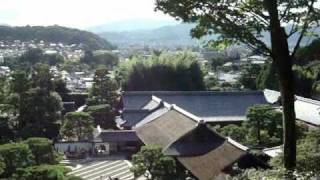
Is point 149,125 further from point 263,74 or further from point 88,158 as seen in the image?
point 263,74

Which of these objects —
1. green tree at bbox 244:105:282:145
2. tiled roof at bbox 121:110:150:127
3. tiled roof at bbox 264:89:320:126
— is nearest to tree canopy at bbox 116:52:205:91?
tiled roof at bbox 121:110:150:127

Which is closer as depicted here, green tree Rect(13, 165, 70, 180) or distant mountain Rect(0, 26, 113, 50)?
Answer: green tree Rect(13, 165, 70, 180)

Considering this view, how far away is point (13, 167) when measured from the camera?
17.4 meters

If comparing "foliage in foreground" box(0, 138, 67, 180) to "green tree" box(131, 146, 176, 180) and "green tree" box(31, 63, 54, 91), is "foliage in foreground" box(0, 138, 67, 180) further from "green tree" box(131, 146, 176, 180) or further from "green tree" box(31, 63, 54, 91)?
"green tree" box(31, 63, 54, 91)

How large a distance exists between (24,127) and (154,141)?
8408mm

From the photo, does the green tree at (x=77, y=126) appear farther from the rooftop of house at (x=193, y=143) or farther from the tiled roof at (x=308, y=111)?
the tiled roof at (x=308, y=111)

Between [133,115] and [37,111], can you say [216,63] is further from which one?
[37,111]

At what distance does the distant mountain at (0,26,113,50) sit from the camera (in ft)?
457

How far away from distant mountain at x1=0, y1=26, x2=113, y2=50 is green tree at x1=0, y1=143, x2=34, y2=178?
119689 mm

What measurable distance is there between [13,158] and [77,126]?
26.8 ft

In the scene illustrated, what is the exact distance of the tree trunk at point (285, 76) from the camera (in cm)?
559

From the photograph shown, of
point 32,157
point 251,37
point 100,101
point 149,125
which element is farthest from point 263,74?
point 251,37

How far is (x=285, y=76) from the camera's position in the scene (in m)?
5.64

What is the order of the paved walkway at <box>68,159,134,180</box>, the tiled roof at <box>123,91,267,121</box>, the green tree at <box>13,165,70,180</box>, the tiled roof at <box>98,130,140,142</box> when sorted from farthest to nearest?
the tiled roof at <box>123,91,267,121</box> → the tiled roof at <box>98,130,140,142</box> → the paved walkway at <box>68,159,134,180</box> → the green tree at <box>13,165,70,180</box>
